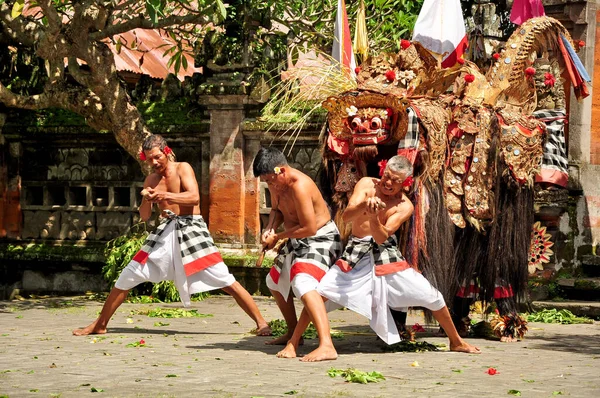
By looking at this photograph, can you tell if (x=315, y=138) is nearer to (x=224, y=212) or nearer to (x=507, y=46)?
(x=224, y=212)

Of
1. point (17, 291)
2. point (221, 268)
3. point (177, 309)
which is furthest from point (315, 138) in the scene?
point (17, 291)

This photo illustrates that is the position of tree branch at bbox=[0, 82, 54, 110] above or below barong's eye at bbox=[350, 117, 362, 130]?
above

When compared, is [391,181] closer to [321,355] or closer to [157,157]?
[321,355]

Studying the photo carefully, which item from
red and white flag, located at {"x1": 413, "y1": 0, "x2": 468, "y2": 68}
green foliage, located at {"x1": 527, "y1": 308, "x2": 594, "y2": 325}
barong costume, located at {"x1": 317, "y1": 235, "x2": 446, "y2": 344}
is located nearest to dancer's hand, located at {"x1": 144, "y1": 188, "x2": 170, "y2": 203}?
barong costume, located at {"x1": 317, "y1": 235, "x2": 446, "y2": 344}

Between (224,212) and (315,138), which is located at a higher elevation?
(315,138)

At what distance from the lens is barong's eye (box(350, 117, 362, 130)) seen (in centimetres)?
866

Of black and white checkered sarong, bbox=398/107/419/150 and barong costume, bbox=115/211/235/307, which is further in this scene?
barong costume, bbox=115/211/235/307

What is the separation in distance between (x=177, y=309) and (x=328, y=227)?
11.5 feet

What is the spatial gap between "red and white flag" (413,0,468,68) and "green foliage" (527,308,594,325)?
2.90 m

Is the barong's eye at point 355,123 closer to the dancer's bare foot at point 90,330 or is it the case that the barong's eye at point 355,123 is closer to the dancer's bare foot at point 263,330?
the dancer's bare foot at point 263,330

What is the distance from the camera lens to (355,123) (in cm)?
868

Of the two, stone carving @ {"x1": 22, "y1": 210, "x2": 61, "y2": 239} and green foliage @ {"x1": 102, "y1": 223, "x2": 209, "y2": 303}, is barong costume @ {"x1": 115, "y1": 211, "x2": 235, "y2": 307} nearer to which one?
green foliage @ {"x1": 102, "y1": 223, "x2": 209, "y2": 303}

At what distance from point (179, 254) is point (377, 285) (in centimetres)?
213

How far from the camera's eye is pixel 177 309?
11516 millimetres
